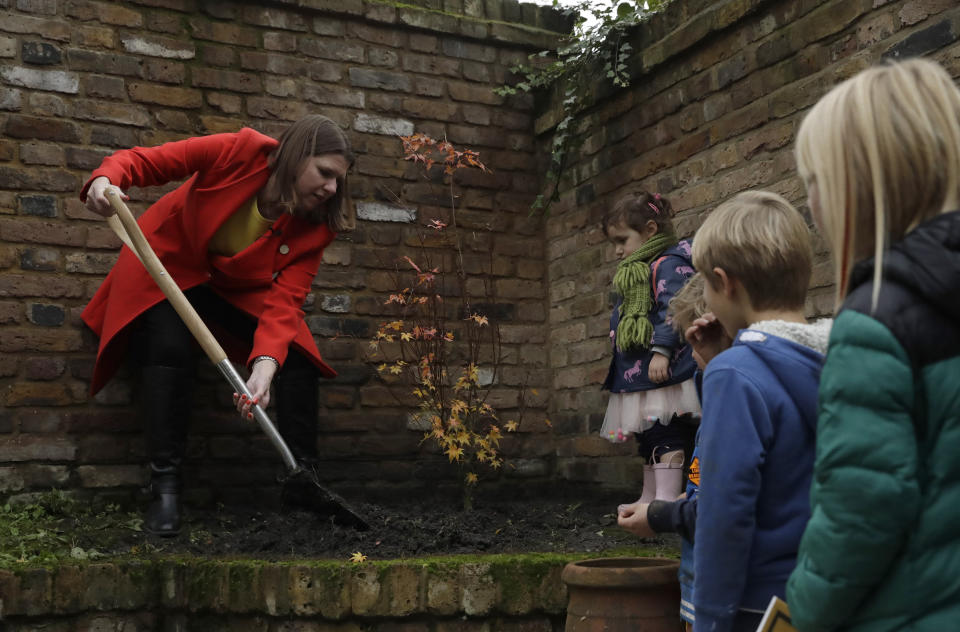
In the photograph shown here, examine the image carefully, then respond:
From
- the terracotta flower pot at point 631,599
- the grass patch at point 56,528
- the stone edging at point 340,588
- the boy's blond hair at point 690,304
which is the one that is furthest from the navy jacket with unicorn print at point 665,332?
the grass patch at point 56,528

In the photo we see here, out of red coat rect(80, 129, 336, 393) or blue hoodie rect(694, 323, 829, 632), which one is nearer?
blue hoodie rect(694, 323, 829, 632)

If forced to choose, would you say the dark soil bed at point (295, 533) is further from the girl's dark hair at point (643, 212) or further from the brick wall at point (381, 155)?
the girl's dark hair at point (643, 212)

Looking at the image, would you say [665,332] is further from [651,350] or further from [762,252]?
[762,252]

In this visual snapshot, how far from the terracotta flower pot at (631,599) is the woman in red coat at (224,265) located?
1.63 metres

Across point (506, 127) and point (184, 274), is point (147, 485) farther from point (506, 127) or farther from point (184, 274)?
point (506, 127)

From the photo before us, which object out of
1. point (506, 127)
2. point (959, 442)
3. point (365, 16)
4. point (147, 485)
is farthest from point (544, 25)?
point (959, 442)

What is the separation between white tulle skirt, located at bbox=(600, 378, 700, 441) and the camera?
10.6ft

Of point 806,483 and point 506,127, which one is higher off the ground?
point 506,127

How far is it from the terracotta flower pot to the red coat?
66.3 inches

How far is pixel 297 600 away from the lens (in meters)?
2.69

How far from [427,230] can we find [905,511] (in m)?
3.79

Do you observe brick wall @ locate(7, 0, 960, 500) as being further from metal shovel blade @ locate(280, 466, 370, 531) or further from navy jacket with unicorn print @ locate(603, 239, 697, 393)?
metal shovel blade @ locate(280, 466, 370, 531)

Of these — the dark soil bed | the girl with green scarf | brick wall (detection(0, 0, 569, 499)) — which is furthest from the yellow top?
the girl with green scarf

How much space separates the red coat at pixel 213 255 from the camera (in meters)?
3.41
